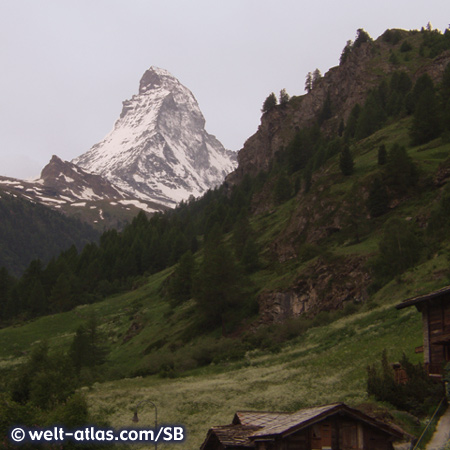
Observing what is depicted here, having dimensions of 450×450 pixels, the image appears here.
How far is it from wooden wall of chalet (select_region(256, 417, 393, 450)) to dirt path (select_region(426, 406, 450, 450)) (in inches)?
73.4

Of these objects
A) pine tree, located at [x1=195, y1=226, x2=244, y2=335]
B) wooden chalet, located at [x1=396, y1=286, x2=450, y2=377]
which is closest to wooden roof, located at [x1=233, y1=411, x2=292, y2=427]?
wooden chalet, located at [x1=396, y1=286, x2=450, y2=377]

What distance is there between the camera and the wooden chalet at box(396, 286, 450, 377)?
86.1 feet

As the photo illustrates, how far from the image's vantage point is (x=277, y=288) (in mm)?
73688

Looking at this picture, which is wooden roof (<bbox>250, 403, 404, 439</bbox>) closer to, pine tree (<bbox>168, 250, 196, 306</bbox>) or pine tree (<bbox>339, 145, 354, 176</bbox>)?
pine tree (<bbox>168, 250, 196, 306</bbox>)

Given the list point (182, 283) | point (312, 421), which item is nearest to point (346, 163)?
point (182, 283)

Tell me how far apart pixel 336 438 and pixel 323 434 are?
0.52 meters

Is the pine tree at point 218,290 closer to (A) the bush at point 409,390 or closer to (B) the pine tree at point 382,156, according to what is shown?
(B) the pine tree at point 382,156

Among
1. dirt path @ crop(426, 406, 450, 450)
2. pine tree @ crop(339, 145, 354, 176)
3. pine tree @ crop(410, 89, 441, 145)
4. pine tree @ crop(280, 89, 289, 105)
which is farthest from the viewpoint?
pine tree @ crop(280, 89, 289, 105)

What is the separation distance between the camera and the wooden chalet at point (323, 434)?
755 inches

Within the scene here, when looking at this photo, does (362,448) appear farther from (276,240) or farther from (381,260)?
(276,240)

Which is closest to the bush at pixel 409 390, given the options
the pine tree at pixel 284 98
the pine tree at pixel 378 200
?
the pine tree at pixel 378 200

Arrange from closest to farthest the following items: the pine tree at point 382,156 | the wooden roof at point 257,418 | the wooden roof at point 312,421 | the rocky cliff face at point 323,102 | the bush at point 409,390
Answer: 1. the wooden roof at point 312,421
2. the wooden roof at point 257,418
3. the bush at point 409,390
4. the pine tree at point 382,156
5. the rocky cliff face at point 323,102

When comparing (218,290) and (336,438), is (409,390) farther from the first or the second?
(218,290)

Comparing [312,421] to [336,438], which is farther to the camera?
[336,438]
